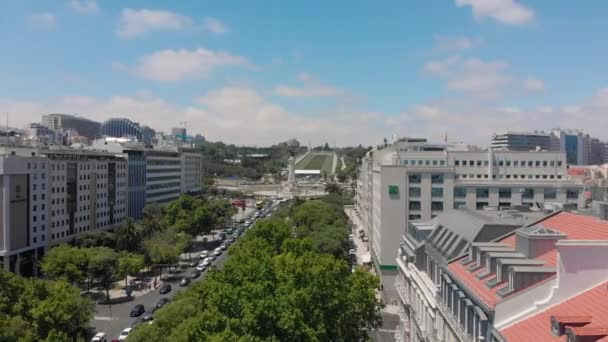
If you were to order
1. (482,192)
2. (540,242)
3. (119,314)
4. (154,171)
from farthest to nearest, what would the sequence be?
(154,171) → (482,192) → (119,314) → (540,242)

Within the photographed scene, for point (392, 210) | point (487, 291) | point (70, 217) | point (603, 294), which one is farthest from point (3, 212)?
point (603, 294)

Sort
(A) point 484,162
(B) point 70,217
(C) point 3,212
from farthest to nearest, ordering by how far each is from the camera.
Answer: (B) point 70,217, (A) point 484,162, (C) point 3,212

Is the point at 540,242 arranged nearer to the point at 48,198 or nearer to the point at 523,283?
the point at 523,283

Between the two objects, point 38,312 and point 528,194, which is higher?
point 528,194

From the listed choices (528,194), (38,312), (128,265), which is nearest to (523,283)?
(38,312)

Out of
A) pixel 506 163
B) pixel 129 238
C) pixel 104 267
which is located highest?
pixel 506 163

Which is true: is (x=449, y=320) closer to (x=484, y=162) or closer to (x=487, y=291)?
(x=487, y=291)
